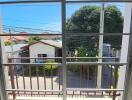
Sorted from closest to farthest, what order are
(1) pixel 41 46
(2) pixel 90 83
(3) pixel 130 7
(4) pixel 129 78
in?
(3) pixel 130 7, (4) pixel 129 78, (2) pixel 90 83, (1) pixel 41 46

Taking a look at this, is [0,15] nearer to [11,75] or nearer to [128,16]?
[11,75]

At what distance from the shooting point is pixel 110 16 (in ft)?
14.3

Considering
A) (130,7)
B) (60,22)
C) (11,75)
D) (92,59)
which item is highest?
(130,7)

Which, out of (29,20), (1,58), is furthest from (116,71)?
(29,20)

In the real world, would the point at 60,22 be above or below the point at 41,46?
above

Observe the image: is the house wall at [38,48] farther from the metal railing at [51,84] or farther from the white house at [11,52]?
the metal railing at [51,84]

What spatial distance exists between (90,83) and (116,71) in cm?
134

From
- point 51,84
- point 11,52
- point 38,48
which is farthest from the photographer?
point 38,48

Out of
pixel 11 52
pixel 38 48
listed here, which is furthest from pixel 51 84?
pixel 38 48

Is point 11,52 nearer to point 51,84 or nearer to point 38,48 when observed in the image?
point 51,84

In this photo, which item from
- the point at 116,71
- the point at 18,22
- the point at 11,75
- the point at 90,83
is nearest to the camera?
the point at 116,71

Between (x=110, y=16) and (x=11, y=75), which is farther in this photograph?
(x=110, y=16)

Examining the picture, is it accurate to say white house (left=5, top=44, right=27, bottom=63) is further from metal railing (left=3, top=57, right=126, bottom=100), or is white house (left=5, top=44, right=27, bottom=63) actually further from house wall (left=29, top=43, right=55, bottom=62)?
house wall (left=29, top=43, right=55, bottom=62)

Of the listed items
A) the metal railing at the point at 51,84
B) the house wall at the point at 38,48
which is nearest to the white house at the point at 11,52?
the metal railing at the point at 51,84
